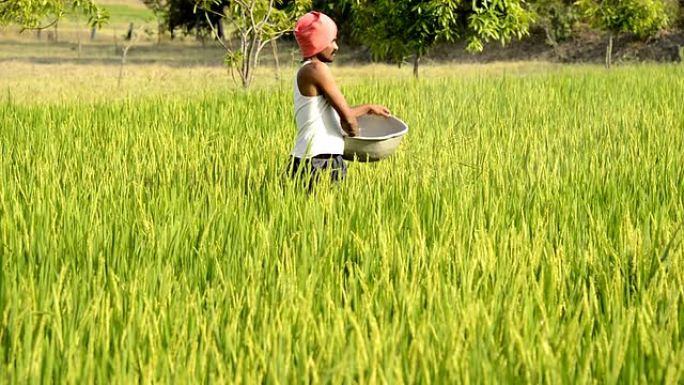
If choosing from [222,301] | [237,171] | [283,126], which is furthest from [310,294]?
[283,126]

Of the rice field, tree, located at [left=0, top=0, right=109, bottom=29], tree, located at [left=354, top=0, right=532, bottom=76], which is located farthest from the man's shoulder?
tree, located at [left=354, top=0, right=532, bottom=76]

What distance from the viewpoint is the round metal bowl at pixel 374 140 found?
3.94 m

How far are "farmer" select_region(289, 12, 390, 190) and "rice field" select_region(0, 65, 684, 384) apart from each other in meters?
0.18

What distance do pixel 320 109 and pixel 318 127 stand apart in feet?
0.27

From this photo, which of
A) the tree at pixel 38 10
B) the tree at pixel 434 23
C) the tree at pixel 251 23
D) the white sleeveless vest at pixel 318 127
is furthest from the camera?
the tree at pixel 434 23

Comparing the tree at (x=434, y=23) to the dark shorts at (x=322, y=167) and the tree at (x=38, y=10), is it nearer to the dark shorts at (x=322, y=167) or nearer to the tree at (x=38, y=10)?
the tree at (x=38, y=10)

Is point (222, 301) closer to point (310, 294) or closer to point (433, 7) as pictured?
point (310, 294)

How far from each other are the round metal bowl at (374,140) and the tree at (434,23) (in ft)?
32.5

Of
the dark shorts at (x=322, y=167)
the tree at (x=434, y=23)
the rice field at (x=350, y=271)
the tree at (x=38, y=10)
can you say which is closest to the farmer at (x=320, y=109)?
the dark shorts at (x=322, y=167)

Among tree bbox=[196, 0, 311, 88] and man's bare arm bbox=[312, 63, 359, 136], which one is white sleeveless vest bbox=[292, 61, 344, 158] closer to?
man's bare arm bbox=[312, 63, 359, 136]

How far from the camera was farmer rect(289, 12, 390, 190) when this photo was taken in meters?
3.99

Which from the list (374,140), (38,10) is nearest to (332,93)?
(374,140)

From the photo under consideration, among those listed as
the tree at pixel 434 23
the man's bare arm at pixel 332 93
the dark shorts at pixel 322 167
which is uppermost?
the man's bare arm at pixel 332 93

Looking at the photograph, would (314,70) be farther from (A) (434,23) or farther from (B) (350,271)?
(A) (434,23)
